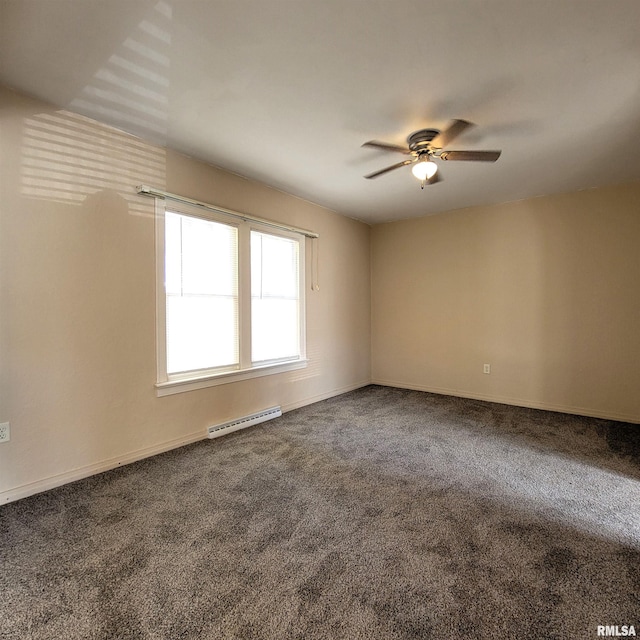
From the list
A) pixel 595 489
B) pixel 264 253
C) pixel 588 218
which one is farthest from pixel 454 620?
pixel 588 218

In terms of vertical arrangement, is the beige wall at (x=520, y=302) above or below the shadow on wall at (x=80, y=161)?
below

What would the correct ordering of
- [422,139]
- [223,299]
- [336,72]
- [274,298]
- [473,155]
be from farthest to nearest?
[274,298] < [223,299] < [422,139] < [473,155] < [336,72]

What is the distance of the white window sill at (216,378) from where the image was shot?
2809 millimetres

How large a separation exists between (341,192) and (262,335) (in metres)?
1.83

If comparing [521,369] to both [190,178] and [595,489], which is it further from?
[190,178]

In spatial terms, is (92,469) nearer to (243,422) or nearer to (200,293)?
(243,422)

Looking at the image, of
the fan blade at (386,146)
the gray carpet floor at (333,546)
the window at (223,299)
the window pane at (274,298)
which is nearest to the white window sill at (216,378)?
the window at (223,299)

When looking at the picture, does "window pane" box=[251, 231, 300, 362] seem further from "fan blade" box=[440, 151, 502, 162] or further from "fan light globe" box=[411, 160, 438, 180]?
"fan blade" box=[440, 151, 502, 162]

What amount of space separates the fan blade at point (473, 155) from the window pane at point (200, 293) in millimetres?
1999

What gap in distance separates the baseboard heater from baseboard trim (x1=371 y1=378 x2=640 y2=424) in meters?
2.13

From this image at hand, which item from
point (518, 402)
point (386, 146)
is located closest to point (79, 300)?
point (386, 146)

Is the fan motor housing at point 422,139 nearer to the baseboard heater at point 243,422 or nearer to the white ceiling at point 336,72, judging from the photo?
the white ceiling at point 336,72

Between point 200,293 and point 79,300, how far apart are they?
94cm

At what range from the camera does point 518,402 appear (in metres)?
4.16
